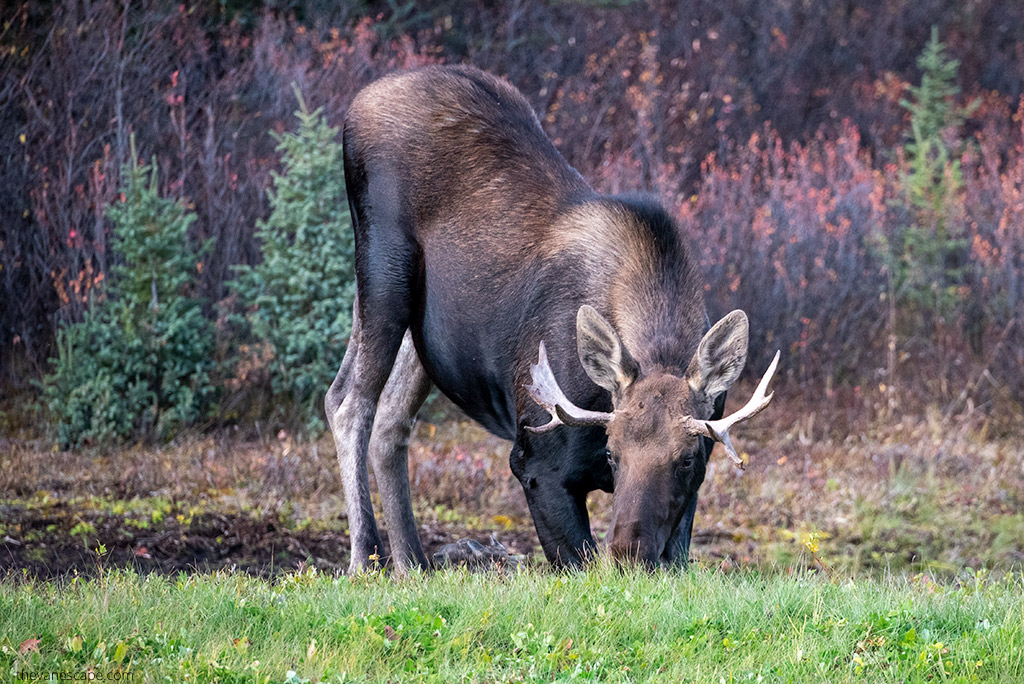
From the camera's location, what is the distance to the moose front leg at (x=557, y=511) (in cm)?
533

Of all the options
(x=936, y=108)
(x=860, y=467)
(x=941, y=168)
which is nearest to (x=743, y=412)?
(x=860, y=467)

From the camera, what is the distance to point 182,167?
1130 centimetres

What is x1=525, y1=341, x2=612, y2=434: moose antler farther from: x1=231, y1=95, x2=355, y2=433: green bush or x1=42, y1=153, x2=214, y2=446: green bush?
x1=42, y1=153, x2=214, y2=446: green bush

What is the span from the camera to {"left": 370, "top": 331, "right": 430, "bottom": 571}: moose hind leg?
6.46m

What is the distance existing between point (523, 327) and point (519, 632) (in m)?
2.06

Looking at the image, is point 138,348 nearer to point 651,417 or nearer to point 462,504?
point 462,504

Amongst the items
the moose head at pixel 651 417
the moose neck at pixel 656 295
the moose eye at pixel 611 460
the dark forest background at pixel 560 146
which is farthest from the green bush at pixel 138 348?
Result: the moose eye at pixel 611 460

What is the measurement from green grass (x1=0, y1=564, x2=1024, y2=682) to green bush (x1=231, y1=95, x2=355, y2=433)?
526 centimetres

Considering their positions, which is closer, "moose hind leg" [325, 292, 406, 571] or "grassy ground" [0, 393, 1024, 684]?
"grassy ground" [0, 393, 1024, 684]

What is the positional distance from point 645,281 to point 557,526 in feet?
3.78

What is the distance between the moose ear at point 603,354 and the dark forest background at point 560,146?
525 centimetres

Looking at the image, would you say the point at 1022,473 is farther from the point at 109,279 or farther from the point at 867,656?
the point at 109,279

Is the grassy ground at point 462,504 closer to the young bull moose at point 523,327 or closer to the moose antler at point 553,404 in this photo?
the young bull moose at point 523,327

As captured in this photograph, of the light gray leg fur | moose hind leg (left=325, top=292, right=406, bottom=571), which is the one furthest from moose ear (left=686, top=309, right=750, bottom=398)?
the light gray leg fur
